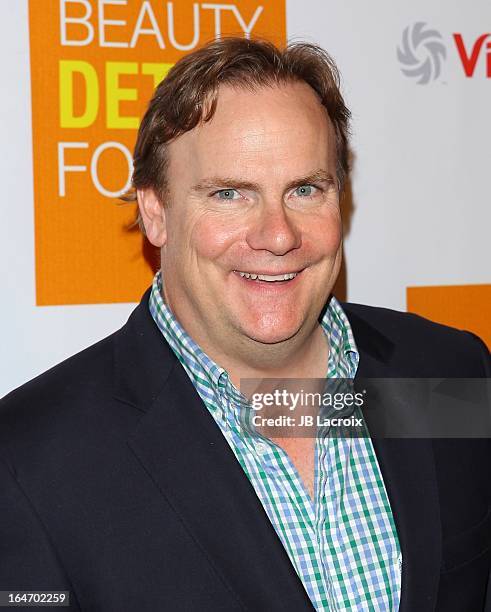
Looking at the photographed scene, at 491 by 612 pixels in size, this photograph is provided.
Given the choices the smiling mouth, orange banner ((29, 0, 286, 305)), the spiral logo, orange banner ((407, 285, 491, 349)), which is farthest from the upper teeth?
the spiral logo

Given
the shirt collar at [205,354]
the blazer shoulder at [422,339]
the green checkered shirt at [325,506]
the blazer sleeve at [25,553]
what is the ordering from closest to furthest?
the blazer sleeve at [25,553] → the green checkered shirt at [325,506] → the shirt collar at [205,354] → the blazer shoulder at [422,339]

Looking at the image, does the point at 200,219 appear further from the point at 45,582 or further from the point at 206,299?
the point at 45,582

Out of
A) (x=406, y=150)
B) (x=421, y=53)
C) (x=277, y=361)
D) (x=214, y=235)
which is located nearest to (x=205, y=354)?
(x=277, y=361)

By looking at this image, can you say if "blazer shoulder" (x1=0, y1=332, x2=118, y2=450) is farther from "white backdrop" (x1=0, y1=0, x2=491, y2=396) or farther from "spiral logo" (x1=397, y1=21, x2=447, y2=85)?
"spiral logo" (x1=397, y1=21, x2=447, y2=85)

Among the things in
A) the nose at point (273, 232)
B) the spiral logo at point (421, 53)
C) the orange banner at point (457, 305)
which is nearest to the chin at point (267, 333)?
the nose at point (273, 232)

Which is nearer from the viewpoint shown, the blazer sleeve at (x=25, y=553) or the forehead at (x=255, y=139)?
the blazer sleeve at (x=25, y=553)

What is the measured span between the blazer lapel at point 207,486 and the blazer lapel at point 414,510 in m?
0.23

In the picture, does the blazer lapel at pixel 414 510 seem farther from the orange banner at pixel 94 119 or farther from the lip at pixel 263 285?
the orange banner at pixel 94 119

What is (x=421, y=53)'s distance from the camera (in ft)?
7.68

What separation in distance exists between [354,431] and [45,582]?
652 mm

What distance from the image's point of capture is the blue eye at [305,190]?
5.37ft

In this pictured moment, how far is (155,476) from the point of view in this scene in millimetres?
1499

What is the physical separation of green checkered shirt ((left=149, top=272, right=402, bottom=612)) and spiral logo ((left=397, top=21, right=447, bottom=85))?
110 centimetres

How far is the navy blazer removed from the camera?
146cm
